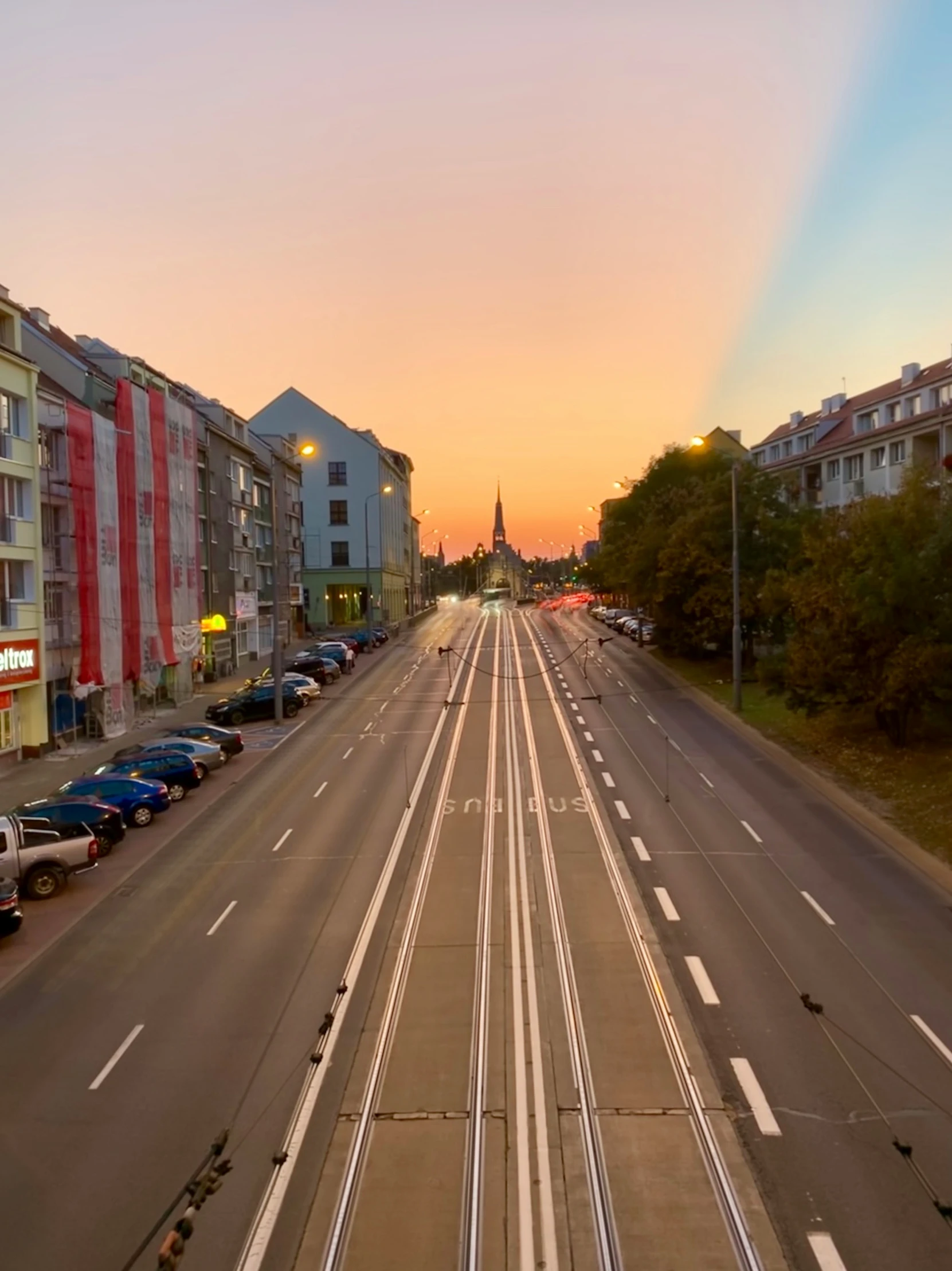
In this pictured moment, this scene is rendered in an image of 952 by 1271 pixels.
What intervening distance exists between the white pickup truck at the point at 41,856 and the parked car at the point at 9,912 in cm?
286

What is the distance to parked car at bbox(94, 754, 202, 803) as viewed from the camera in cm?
2831

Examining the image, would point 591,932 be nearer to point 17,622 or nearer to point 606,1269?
point 606,1269

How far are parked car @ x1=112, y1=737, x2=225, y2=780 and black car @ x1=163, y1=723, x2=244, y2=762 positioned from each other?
1.01 m

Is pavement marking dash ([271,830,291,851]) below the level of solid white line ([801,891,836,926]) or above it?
below

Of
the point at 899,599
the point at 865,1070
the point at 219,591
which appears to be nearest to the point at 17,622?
the point at 219,591

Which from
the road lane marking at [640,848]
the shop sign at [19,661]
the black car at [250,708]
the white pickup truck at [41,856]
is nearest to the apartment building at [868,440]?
the black car at [250,708]

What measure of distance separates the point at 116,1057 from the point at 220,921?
5199mm

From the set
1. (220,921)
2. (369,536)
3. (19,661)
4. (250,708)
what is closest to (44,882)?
(220,921)

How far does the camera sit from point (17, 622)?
109 ft

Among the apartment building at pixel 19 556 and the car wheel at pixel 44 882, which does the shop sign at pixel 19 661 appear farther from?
the car wheel at pixel 44 882

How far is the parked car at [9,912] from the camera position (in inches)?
650

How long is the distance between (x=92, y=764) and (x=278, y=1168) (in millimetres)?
25747

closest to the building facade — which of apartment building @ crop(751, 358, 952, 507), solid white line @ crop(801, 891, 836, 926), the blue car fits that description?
apartment building @ crop(751, 358, 952, 507)

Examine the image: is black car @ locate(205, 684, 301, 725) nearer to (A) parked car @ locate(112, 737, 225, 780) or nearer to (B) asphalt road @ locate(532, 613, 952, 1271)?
(A) parked car @ locate(112, 737, 225, 780)
